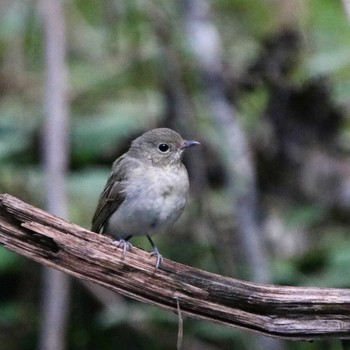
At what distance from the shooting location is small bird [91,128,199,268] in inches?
197

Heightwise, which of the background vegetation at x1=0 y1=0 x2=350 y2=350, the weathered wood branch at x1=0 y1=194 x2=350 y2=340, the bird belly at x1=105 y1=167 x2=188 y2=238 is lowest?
the weathered wood branch at x1=0 y1=194 x2=350 y2=340

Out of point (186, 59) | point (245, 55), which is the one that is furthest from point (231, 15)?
point (186, 59)

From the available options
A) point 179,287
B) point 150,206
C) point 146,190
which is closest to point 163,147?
point 146,190

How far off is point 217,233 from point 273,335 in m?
2.67

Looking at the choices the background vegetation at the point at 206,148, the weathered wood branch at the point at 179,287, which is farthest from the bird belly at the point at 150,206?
the background vegetation at the point at 206,148

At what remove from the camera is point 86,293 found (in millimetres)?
7574

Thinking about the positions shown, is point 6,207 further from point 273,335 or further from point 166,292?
point 273,335

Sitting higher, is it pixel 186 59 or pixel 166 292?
pixel 186 59

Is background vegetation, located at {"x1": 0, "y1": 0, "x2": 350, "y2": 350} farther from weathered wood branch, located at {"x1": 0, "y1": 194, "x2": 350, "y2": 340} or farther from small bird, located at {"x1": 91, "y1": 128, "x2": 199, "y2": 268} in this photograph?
weathered wood branch, located at {"x1": 0, "y1": 194, "x2": 350, "y2": 340}

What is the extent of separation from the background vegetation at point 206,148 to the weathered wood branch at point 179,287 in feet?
5.63

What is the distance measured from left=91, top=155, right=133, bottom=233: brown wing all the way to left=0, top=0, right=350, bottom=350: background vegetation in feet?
2.48

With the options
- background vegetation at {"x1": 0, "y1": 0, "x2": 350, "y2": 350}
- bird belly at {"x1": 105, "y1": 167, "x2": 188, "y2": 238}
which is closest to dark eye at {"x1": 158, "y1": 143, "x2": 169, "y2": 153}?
bird belly at {"x1": 105, "y1": 167, "x2": 188, "y2": 238}

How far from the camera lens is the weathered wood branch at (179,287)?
158 inches

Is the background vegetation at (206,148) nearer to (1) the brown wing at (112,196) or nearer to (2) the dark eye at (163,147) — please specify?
(1) the brown wing at (112,196)
